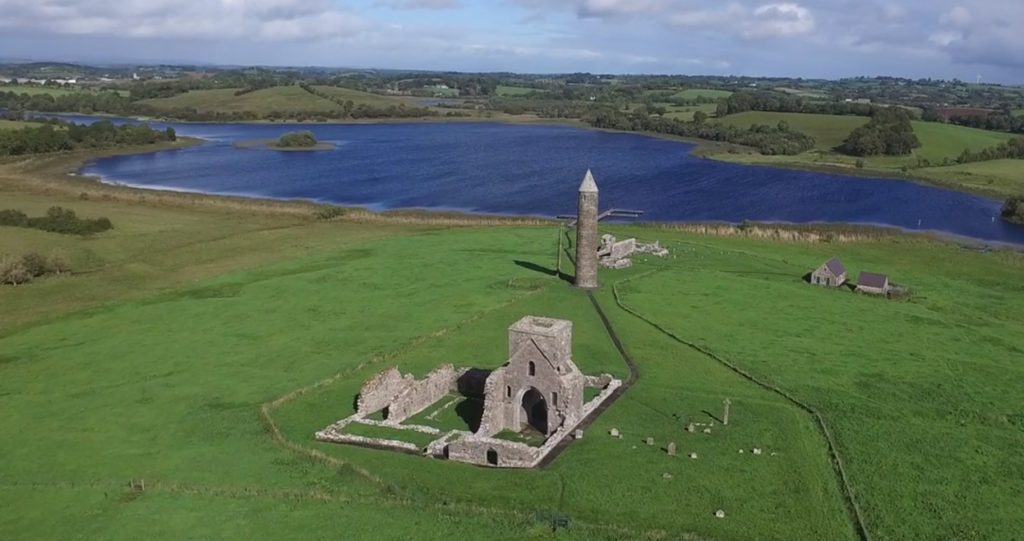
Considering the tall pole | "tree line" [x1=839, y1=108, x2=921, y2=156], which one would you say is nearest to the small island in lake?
the tall pole

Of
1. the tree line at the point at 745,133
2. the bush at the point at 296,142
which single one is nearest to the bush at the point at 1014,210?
the tree line at the point at 745,133

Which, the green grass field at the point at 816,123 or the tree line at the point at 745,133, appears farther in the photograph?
the green grass field at the point at 816,123

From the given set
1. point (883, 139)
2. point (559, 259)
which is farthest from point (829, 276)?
point (883, 139)

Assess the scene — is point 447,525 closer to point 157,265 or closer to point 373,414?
point 373,414

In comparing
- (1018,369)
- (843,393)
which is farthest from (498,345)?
(1018,369)

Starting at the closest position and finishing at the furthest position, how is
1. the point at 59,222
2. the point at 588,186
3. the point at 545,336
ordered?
the point at 545,336, the point at 588,186, the point at 59,222

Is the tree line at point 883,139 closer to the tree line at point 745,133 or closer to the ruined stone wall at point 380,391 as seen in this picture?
the tree line at point 745,133

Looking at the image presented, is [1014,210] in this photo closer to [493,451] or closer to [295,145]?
[493,451]
